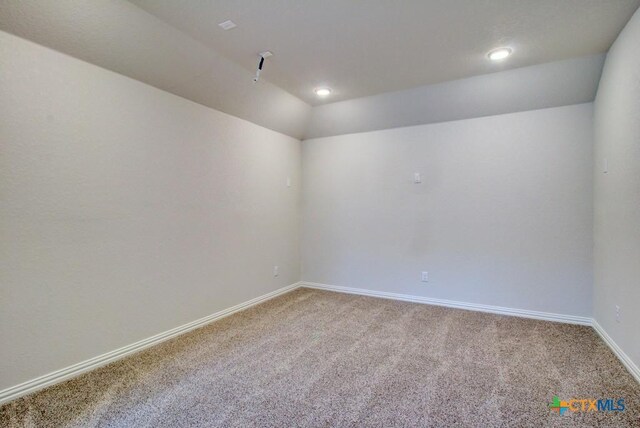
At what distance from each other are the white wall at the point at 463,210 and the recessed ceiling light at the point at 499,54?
2.87ft

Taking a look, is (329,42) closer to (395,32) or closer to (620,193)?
(395,32)

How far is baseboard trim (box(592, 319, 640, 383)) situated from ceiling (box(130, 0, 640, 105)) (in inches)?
89.9

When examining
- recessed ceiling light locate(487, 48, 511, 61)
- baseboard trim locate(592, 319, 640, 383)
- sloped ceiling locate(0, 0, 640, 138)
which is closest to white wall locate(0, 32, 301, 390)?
sloped ceiling locate(0, 0, 640, 138)

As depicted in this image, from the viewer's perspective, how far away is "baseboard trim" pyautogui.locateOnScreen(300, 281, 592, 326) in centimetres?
314

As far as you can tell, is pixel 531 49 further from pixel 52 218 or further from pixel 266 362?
pixel 52 218

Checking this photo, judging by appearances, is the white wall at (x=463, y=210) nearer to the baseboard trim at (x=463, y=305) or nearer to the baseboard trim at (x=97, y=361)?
the baseboard trim at (x=463, y=305)

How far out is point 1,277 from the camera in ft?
6.10

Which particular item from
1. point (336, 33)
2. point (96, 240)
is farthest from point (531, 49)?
point (96, 240)

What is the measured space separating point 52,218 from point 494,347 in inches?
132

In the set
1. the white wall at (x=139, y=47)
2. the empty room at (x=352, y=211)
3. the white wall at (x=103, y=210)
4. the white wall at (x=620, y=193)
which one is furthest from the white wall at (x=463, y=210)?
the white wall at (x=139, y=47)

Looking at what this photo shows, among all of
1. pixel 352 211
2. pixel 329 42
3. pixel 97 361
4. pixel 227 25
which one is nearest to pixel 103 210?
pixel 97 361

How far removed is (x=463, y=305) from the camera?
3600 millimetres

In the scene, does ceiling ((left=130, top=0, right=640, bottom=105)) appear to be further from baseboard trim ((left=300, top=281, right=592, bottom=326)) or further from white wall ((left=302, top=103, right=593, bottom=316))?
baseboard trim ((left=300, top=281, right=592, bottom=326))

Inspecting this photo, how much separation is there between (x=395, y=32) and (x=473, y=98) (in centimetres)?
144
